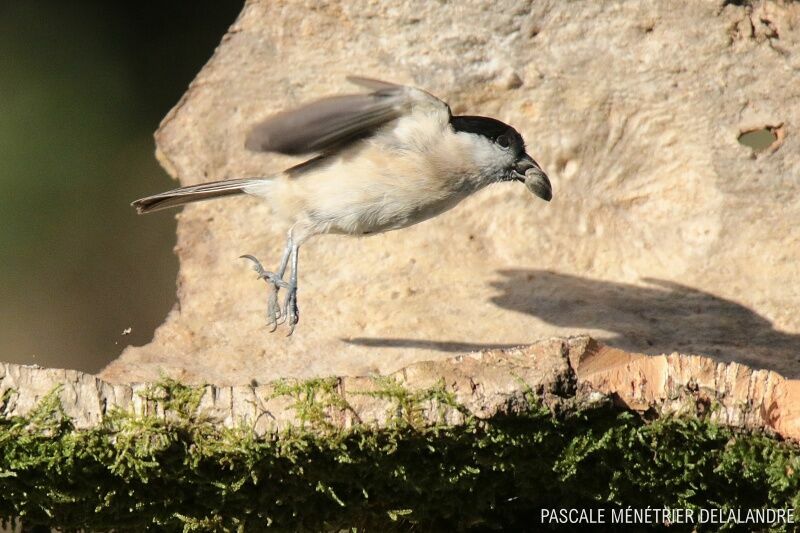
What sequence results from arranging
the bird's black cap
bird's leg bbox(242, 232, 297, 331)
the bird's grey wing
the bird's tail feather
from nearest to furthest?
the bird's grey wing, the bird's black cap, bird's leg bbox(242, 232, 297, 331), the bird's tail feather

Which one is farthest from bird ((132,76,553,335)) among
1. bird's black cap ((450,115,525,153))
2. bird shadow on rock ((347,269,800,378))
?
bird shadow on rock ((347,269,800,378))

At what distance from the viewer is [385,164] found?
3.12 metres

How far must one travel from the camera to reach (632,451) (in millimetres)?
2408

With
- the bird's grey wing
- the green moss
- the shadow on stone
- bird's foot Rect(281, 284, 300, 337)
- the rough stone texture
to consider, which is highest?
the bird's grey wing

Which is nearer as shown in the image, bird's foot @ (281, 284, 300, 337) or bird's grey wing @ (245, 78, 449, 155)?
bird's grey wing @ (245, 78, 449, 155)

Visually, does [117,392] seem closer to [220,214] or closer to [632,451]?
[632,451]

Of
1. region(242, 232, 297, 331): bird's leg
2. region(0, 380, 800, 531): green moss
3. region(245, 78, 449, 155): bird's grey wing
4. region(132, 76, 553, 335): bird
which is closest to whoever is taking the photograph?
region(0, 380, 800, 531): green moss

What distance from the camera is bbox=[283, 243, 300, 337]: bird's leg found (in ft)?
10.5

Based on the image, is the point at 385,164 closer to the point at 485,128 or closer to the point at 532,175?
the point at 485,128

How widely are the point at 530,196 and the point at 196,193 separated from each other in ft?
3.97

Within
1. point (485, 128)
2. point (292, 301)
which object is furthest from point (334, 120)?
point (292, 301)

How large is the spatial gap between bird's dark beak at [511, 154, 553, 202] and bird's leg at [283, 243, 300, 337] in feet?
2.41

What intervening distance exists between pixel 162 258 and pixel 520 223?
2542mm

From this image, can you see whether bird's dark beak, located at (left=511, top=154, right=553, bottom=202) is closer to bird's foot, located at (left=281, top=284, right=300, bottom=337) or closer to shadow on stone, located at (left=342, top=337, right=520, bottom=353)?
shadow on stone, located at (left=342, top=337, right=520, bottom=353)
